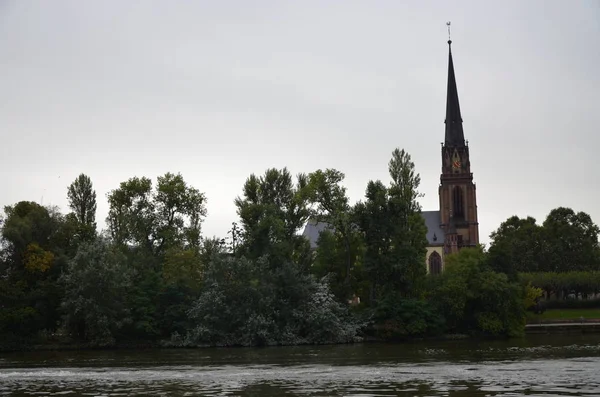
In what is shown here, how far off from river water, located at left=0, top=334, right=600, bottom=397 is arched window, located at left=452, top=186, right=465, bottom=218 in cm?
9783

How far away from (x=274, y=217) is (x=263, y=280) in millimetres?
8006

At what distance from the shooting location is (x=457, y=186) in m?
162

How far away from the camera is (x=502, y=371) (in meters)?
41.6

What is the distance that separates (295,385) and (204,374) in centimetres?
887

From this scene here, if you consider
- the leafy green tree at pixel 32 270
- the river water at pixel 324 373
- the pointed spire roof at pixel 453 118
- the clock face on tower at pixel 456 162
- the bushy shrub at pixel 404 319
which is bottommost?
the river water at pixel 324 373

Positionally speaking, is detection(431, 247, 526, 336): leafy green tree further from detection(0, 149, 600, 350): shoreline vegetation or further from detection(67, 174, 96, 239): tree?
detection(67, 174, 96, 239): tree

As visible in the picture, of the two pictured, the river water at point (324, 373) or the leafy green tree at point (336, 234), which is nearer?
the river water at point (324, 373)

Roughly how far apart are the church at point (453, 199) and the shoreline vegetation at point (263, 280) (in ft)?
191

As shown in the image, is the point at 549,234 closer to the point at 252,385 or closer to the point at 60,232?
the point at 60,232

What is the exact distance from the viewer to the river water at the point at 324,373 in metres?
34.7

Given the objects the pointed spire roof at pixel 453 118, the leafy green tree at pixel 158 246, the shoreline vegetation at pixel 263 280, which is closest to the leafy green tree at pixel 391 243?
the shoreline vegetation at pixel 263 280

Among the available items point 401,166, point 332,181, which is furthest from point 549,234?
point 332,181

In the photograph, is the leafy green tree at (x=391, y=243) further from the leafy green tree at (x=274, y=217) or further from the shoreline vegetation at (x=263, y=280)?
the leafy green tree at (x=274, y=217)

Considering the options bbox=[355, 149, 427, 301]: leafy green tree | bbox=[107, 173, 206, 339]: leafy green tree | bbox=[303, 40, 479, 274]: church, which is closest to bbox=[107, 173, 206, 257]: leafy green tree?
bbox=[107, 173, 206, 339]: leafy green tree
